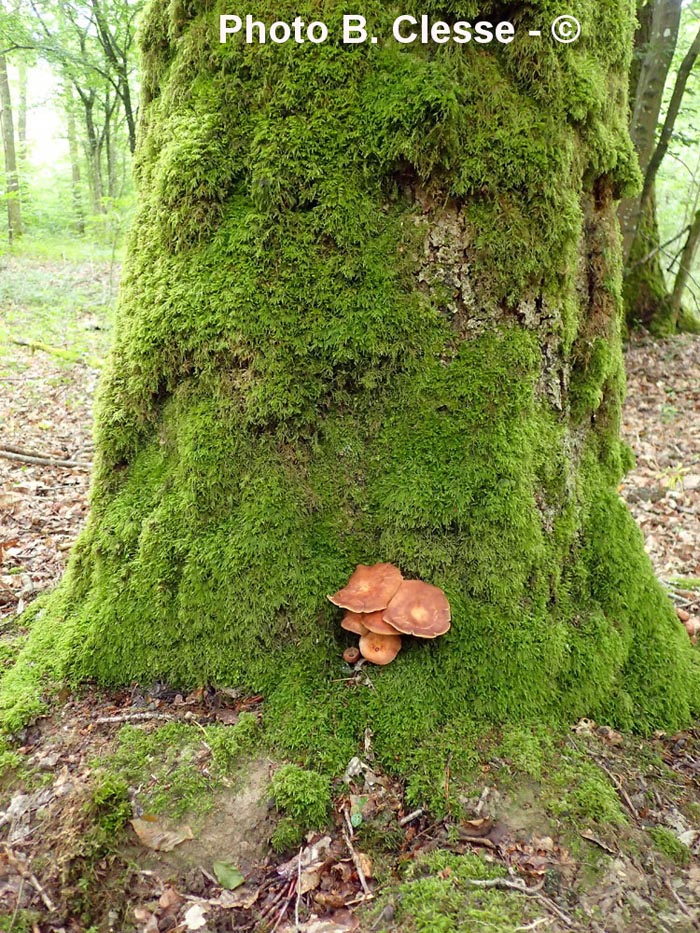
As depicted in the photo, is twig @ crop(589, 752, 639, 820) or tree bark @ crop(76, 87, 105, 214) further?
tree bark @ crop(76, 87, 105, 214)

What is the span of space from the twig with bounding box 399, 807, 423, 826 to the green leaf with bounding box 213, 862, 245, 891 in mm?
557

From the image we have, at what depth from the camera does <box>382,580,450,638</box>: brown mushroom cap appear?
2.25m

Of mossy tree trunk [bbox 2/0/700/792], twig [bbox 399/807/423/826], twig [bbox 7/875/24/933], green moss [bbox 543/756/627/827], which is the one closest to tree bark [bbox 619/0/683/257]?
mossy tree trunk [bbox 2/0/700/792]

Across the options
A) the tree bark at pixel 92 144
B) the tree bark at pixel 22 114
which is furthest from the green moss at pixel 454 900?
the tree bark at pixel 22 114

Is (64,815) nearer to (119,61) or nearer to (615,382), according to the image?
(615,382)

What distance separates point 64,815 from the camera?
1.99 meters

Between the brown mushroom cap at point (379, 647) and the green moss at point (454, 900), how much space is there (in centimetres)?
68

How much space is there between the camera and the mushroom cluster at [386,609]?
7.44 feet

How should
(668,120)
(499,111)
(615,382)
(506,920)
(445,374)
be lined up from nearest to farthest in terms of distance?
Result: (506,920), (499,111), (445,374), (615,382), (668,120)

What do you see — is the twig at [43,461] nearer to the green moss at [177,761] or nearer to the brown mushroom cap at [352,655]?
the green moss at [177,761]

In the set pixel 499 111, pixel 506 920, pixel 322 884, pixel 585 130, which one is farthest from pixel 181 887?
pixel 585 130

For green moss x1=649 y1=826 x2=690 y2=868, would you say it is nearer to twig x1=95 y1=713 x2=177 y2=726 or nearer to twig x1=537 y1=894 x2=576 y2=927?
twig x1=537 y1=894 x2=576 y2=927

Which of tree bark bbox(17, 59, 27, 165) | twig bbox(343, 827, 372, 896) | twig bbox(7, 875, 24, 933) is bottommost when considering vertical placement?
twig bbox(343, 827, 372, 896)

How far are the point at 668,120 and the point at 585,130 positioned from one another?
33.8ft
